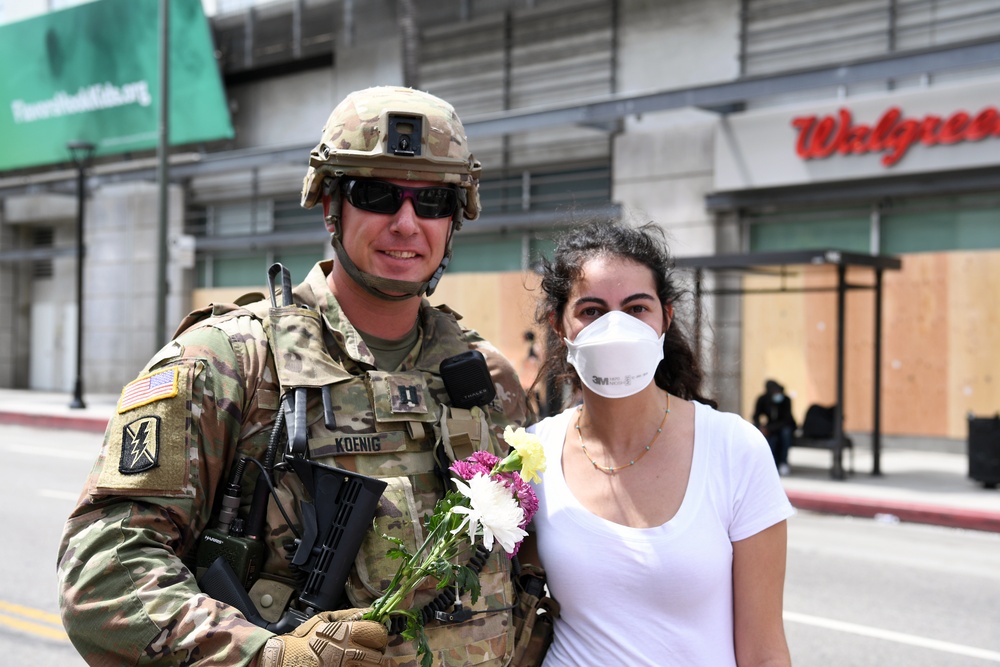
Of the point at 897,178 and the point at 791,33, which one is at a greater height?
the point at 791,33

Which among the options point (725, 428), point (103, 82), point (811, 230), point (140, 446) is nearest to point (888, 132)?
point (811, 230)

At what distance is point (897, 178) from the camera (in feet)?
42.9

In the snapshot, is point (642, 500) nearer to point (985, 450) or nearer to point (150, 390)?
point (150, 390)

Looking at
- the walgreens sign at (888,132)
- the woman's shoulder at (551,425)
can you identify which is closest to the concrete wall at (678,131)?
the walgreens sign at (888,132)

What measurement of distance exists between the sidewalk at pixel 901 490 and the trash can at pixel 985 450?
158 mm

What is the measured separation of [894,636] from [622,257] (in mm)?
4202

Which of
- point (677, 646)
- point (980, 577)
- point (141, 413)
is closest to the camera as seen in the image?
point (141, 413)

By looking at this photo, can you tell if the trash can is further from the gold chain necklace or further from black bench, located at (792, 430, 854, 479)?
the gold chain necklace

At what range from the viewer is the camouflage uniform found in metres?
1.82

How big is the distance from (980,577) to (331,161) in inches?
265

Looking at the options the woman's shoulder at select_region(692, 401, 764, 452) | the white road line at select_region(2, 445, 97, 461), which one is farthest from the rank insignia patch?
the white road line at select_region(2, 445, 97, 461)

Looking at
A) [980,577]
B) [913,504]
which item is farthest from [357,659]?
[913,504]

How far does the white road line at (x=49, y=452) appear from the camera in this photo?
13.2 metres

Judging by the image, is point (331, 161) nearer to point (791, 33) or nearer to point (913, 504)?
point (913, 504)
